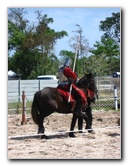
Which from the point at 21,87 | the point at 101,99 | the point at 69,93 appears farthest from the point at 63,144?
the point at 101,99

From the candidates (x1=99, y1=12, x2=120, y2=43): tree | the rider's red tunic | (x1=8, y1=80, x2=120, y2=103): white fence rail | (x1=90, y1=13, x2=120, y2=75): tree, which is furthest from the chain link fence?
(x1=99, y1=12, x2=120, y2=43): tree

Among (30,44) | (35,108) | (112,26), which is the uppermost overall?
(112,26)

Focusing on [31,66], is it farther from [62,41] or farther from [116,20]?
[116,20]

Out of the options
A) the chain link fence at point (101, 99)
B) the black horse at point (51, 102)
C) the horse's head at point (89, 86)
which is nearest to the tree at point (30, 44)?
the chain link fence at point (101, 99)

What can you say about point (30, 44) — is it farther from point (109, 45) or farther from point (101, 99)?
point (101, 99)

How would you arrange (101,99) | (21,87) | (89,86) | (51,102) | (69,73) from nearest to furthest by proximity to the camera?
1. (21,87)
2. (69,73)
3. (51,102)
4. (89,86)
5. (101,99)

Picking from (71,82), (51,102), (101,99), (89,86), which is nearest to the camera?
(71,82)

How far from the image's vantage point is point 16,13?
12.5ft

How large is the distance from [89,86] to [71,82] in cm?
34

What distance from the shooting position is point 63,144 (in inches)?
165

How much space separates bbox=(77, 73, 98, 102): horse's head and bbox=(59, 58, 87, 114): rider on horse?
73 millimetres

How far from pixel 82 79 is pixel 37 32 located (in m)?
1.05

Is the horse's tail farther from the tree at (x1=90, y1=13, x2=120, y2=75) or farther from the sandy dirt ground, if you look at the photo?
the tree at (x1=90, y1=13, x2=120, y2=75)
